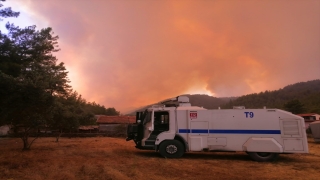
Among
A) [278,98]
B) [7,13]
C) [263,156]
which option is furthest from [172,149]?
[278,98]

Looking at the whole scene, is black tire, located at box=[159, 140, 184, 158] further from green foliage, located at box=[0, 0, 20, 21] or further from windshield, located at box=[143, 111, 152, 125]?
green foliage, located at box=[0, 0, 20, 21]

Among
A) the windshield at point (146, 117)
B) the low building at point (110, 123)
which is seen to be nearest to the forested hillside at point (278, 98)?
the low building at point (110, 123)

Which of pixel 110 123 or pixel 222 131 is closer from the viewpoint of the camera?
pixel 222 131

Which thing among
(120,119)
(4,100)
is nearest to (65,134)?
(120,119)

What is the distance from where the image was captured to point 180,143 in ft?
41.2

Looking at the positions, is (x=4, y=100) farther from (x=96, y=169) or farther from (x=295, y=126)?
(x=295, y=126)

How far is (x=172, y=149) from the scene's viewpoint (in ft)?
41.1

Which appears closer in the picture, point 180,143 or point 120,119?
point 180,143

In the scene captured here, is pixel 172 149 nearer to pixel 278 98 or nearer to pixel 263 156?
pixel 263 156

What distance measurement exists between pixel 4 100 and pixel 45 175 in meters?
7.01

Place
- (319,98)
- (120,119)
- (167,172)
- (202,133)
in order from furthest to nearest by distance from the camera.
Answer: (319,98)
(120,119)
(202,133)
(167,172)

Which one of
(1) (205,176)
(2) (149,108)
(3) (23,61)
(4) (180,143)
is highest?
(3) (23,61)

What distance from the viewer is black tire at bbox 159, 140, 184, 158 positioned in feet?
40.9

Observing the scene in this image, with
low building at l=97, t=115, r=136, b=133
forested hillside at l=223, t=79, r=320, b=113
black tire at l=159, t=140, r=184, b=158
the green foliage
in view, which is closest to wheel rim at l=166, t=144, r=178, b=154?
black tire at l=159, t=140, r=184, b=158
